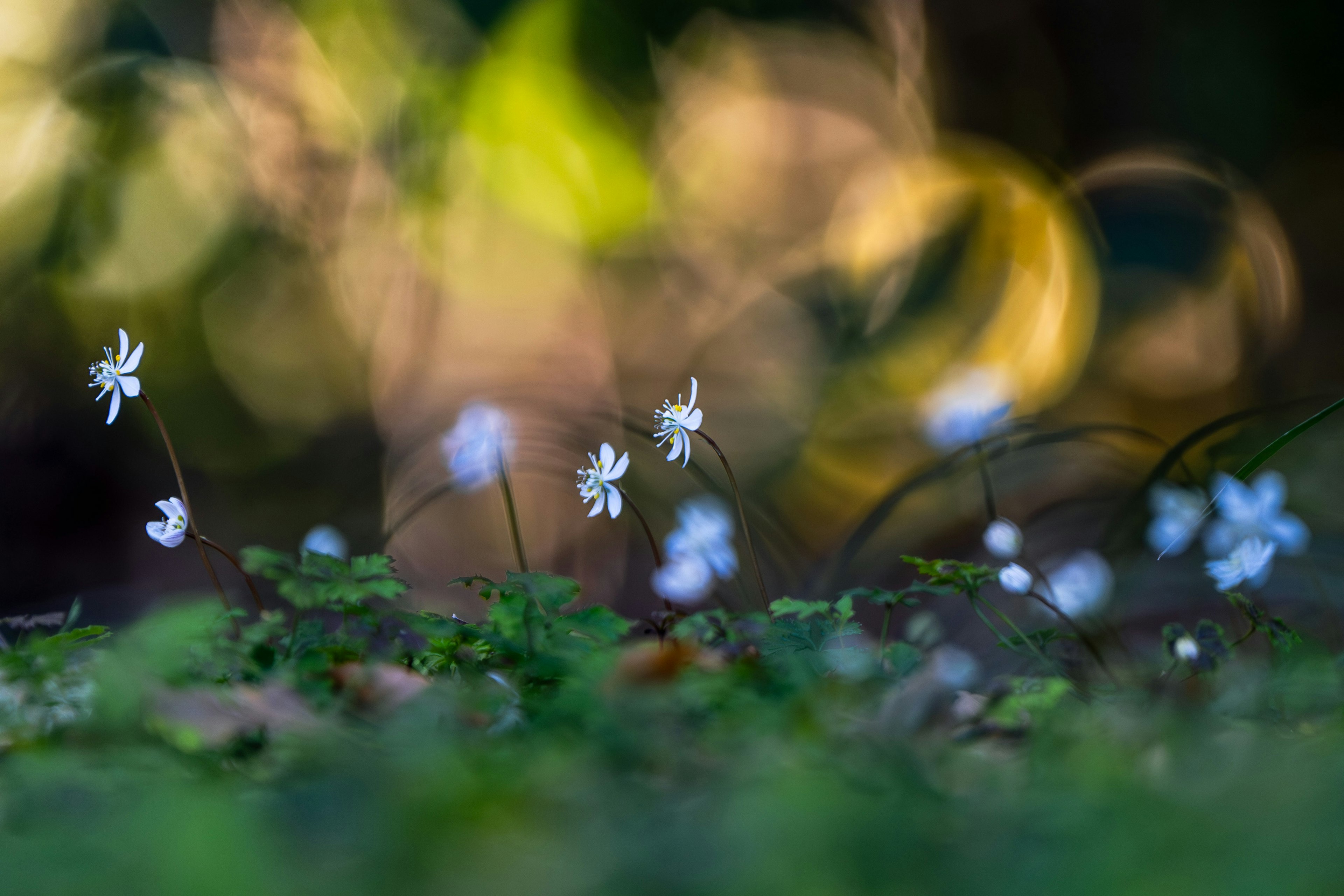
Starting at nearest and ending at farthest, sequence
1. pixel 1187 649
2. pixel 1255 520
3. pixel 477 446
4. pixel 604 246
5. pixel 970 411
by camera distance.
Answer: pixel 1187 649 → pixel 1255 520 → pixel 477 446 → pixel 970 411 → pixel 604 246

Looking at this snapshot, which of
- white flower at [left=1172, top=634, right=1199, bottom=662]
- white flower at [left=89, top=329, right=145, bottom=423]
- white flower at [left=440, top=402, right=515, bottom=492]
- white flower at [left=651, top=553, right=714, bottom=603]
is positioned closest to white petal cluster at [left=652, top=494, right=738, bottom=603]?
white flower at [left=651, top=553, right=714, bottom=603]

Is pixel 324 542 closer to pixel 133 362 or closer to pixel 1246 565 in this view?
pixel 133 362

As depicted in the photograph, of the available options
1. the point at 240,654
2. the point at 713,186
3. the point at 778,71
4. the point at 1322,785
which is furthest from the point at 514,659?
the point at 778,71

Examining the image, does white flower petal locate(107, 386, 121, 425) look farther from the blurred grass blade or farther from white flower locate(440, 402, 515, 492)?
the blurred grass blade

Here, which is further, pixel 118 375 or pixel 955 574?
pixel 118 375

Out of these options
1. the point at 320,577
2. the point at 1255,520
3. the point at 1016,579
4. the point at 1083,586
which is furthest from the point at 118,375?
the point at 1255,520

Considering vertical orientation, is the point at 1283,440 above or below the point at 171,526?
below
